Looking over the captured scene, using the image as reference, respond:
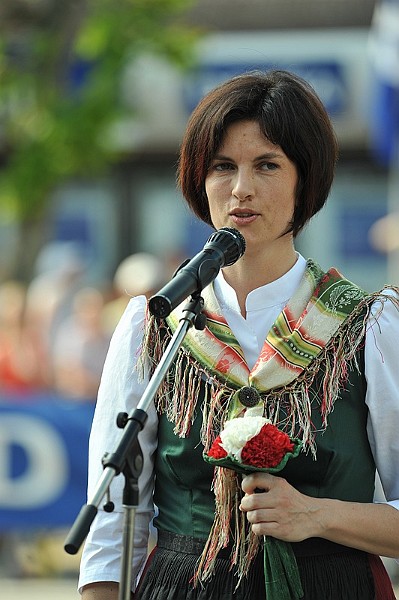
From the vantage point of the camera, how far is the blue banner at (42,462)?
753 centimetres

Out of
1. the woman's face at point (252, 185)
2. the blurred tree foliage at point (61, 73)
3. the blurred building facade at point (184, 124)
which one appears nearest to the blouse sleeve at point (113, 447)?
the woman's face at point (252, 185)

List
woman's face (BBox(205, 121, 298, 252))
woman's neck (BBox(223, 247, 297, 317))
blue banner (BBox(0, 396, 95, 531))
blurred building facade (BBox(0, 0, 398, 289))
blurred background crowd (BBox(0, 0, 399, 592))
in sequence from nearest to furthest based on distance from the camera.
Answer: woman's face (BBox(205, 121, 298, 252)) → woman's neck (BBox(223, 247, 297, 317)) → blue banner (BBox(0, 396, 95, 531)) → blurred background crowd (BBox(0, 0, 399, 592)) → blurred building facade (BBox(0, 0, 398, 289))

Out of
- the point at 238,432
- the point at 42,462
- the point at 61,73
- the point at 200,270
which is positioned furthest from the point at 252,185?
the point at 61,73

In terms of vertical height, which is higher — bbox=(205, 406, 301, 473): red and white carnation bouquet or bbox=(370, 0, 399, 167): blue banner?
bbox=(370, 0, 399, 167): blue banner

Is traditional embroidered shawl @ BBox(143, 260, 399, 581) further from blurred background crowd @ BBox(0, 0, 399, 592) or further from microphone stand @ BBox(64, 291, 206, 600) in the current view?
blurred background crowd @ BBox(0, 0, 399, 592)

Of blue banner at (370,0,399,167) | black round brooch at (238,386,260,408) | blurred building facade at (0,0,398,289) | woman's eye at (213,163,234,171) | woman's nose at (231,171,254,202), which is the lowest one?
black round brooch at (238,386,260,408)

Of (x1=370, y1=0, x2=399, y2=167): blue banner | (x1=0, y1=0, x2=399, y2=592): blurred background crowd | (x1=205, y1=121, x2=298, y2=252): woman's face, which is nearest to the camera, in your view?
(x1=205, y1=121, x2=298, y2=252): woman's face

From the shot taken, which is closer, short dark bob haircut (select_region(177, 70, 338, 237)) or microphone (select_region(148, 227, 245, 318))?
microphone (select_region(148, 227, 245, 318))

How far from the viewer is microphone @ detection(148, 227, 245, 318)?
2.58m

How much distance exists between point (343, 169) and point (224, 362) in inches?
528

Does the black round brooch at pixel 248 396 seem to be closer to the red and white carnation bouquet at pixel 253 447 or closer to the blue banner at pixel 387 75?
the red and white carnation bouquet at pixel 253 447

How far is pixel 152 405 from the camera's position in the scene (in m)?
2.97

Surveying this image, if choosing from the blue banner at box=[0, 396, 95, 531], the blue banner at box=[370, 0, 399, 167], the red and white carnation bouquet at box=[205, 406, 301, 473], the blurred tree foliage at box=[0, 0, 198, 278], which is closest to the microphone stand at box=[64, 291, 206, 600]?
the red and white carnation bouquet at box=[205, 406, 301, 473]

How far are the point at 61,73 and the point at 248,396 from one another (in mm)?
8171
